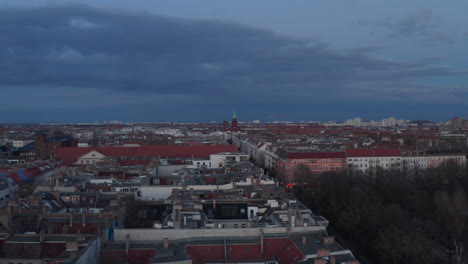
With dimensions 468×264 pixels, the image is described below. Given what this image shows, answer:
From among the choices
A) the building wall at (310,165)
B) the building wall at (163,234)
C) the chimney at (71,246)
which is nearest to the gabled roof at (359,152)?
the building wall at (310,165)

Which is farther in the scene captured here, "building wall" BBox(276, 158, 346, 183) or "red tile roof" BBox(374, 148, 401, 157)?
"red tile roof" BBox(374, 148, 401, 157)

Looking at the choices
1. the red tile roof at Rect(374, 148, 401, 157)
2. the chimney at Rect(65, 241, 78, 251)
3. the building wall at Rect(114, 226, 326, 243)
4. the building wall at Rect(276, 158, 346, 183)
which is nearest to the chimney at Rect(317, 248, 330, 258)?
the building wall at Rect(114, 226, 326, 243)

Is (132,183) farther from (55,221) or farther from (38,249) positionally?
(38,249)

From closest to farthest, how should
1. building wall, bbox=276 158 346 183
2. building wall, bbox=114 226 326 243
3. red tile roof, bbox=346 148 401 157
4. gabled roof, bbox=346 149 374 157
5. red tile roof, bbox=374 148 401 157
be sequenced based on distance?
building wall, bbox=114 226 326 243
building wall, bbox=276 158 346 183
gabled roof, bbox=346 149 374 157
red tile roof, bbox=346 148 401 157
red tile roof, bbox=374 148 401 157

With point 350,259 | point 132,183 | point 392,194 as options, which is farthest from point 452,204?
point 132,183

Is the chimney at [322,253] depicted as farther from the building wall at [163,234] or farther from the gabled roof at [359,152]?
the gabled roof at [359,152]

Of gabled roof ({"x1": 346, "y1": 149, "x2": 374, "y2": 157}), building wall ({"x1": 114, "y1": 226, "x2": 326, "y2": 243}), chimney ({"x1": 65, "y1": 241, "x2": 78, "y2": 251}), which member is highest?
gabled roof ({"x1": 346, "y1": 149, "x2": 374, "y2": 157})

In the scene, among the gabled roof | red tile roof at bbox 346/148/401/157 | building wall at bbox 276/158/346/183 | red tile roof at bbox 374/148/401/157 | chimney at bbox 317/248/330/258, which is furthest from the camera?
red tile roof at bbox 374/148/401/157

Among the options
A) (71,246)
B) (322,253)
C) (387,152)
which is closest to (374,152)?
Result: (387,152)

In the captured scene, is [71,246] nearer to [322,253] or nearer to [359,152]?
[322,253]

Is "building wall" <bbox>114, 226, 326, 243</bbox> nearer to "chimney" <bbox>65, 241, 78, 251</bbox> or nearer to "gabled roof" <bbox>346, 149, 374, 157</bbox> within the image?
"chimney" <bbox>65, 241, 78, 251</bbox>

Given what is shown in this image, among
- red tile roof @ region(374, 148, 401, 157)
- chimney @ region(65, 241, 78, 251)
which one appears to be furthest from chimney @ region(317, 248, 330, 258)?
red tile roof @ region(374, 148, 401, 157)

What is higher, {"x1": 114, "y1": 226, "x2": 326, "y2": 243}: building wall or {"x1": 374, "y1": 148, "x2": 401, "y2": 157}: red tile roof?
{"x1": 374, "y1": 148, "x2": 401, "y2": 157}: red tile roof
